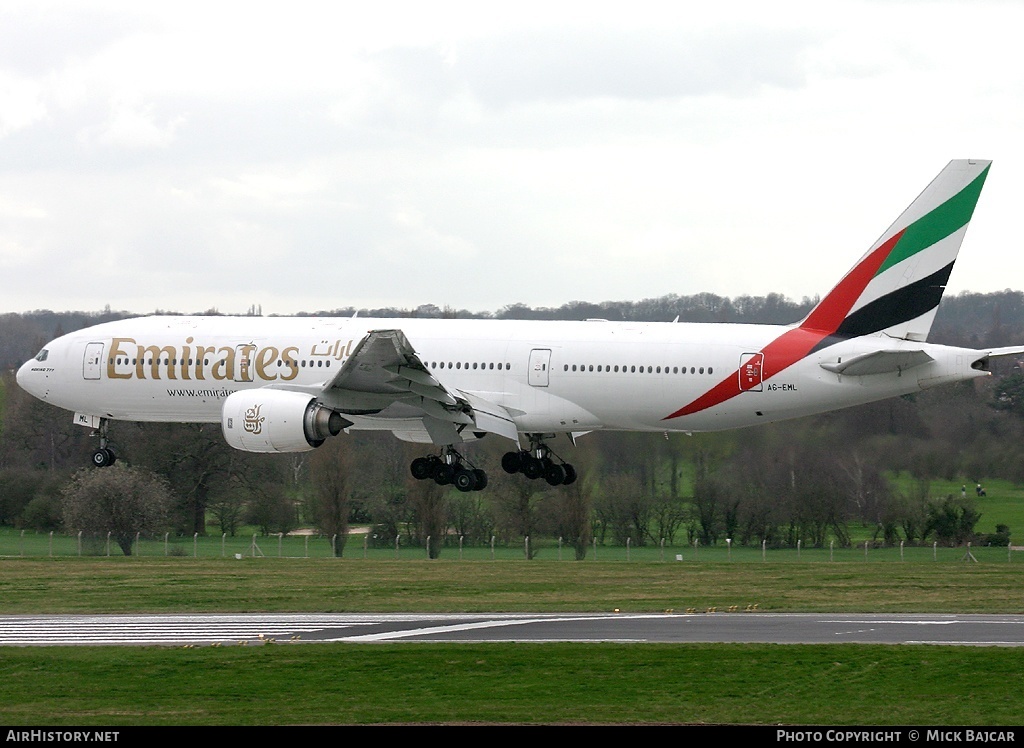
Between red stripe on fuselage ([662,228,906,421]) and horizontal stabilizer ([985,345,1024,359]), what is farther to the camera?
red stripe on fuselage ([662,228,906,421])

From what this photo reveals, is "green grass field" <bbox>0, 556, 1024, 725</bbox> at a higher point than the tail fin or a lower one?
lower

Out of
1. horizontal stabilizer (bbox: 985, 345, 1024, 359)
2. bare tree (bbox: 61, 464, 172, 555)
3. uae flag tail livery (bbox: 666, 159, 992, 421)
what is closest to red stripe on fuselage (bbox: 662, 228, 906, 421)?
uae flag tail livery (bbox: 666, 159, 992, 421)

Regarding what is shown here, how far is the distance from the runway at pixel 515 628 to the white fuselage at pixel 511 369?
35.8 ft

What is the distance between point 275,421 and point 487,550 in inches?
909

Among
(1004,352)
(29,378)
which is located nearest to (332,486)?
(29,378)

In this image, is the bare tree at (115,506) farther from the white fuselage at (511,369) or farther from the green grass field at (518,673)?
the green grass field at (518,673)

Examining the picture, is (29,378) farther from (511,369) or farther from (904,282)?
(904,282)

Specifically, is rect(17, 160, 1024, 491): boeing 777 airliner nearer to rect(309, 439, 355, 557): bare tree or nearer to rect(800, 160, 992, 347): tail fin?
rect(800, 160, 992, 347): tail fin

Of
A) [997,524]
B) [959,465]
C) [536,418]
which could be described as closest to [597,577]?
[536,418]

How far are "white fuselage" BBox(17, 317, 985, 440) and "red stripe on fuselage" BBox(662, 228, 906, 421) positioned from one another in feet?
0.54

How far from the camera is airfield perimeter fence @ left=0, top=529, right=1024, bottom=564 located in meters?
56.4

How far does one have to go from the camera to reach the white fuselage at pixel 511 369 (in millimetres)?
44188

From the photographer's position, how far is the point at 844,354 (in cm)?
4378

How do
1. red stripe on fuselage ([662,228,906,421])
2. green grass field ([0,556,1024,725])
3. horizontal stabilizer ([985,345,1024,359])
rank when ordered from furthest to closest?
red stripe on fuselage ([662,228,906,421]) < horizontal stabilizer ([985,345,1024,359]) < green grass field ([0,556,1024,725])
